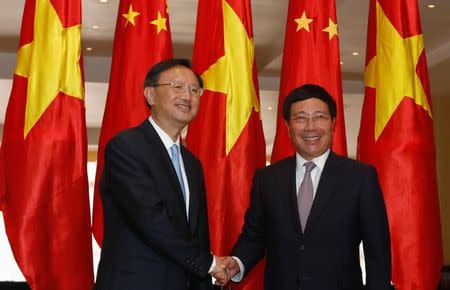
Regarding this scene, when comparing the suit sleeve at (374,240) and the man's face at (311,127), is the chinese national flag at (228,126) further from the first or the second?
the suit sleeve at (374,240)

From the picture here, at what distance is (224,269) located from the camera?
93.8 inches

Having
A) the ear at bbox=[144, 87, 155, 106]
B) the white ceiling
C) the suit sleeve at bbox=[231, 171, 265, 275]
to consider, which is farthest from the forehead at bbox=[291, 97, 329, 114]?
the white ceiling

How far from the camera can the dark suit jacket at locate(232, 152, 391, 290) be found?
240cm

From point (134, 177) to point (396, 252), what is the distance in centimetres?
155

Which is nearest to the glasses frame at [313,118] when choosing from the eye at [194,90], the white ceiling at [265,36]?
the eye at [194,90]

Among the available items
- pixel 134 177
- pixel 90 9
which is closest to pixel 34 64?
pixel 134 177

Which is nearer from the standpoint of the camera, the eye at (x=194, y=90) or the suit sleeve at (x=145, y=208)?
the suit sleeve at (x=145, y=208)

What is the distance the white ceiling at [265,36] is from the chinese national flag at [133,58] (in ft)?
12.8

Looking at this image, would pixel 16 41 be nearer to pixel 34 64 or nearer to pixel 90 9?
pixel 90 9

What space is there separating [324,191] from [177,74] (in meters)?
0.63

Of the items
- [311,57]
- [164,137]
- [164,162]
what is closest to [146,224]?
[164,162]

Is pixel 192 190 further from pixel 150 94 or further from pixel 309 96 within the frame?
pixel 309 96

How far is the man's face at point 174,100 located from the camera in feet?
7.65

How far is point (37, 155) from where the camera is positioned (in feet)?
10.4
